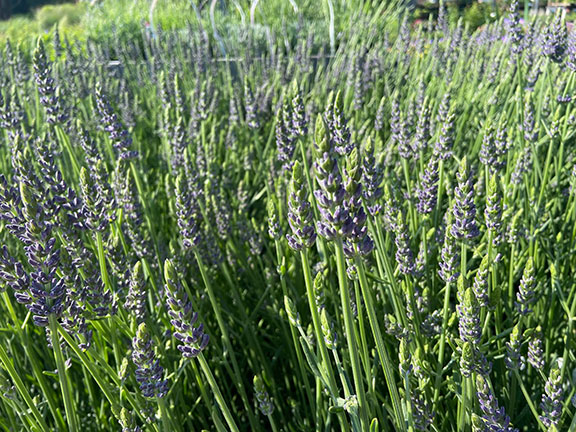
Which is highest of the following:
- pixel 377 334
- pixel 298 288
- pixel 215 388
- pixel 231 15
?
pixel 231 15

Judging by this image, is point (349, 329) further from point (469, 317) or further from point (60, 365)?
point (60, 365)

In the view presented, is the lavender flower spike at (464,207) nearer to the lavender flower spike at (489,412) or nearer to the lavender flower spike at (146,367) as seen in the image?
the lavender flower spike at (489,412)

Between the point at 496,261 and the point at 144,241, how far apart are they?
1.07m

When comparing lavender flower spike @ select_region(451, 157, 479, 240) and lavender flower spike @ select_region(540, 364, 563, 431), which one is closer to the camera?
lavender flower spike @ select_region(540, 364, 563, 431)

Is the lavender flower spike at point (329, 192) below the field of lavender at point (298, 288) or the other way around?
the other way around

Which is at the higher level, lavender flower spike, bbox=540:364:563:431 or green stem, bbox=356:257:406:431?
green stem, bbox=356:257:406:431

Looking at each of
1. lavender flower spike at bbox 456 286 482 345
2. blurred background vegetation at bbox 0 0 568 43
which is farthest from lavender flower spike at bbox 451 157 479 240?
blurred background vegetation at bbox 0 0 568 43

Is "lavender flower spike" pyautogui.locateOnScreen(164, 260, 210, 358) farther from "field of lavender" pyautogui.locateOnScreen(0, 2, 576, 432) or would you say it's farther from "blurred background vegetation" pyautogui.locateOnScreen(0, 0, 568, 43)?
"blurred background vegetation" pyautogui.locateOnScreen(0, 0, 568, 43)

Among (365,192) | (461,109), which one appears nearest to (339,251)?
(365,192)

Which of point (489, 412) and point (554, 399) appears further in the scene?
point (554, 399)

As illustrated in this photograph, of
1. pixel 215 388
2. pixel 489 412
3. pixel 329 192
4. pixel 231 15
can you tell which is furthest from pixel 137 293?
pixel 231 15

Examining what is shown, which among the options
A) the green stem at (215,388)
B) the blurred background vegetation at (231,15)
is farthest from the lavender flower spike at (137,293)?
the blurred background vegetation at (231,15)

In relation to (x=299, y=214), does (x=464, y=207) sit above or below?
below

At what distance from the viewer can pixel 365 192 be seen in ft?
4.69
